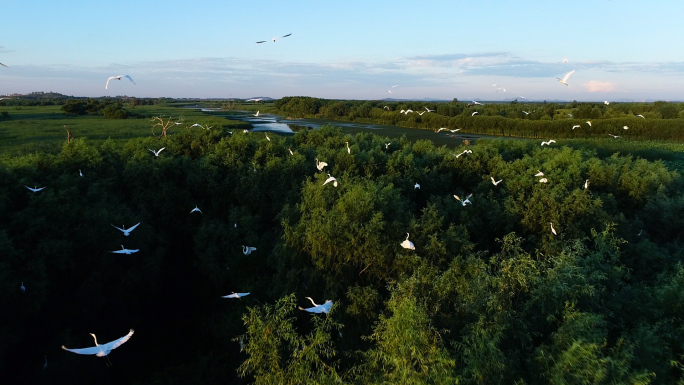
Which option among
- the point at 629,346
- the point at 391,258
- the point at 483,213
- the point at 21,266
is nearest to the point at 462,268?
the point at 391,258

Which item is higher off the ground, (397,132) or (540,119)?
(540,119)

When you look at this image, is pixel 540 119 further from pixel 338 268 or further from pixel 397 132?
pixel 338 268

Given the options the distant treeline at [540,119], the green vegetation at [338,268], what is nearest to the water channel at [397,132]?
the distant treeline at [540,119]

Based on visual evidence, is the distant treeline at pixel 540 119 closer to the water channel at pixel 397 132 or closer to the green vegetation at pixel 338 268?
the water channel at pixel 397 132

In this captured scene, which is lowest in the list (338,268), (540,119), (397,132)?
(338,268)

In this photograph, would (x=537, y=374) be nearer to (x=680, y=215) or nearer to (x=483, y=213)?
(x=483, y=213)

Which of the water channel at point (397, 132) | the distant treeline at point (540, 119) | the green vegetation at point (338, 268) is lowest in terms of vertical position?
the green vegetation at point (338, 268)

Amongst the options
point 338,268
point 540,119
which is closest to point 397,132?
point 540,119
